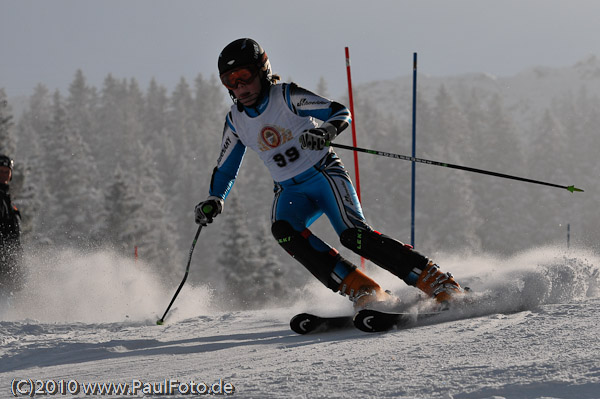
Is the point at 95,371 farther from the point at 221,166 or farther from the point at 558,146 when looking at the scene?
the point at 558,146

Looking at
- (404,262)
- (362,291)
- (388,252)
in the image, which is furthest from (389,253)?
(362,291)

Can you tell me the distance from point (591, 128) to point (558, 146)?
7968mm

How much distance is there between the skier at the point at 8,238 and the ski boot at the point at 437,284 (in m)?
5.94

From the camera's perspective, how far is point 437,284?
160 inches

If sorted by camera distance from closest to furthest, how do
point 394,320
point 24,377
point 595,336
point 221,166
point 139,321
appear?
point 595,336 → point 24,377 → point 394,320 → point 221,166 → point 139,321

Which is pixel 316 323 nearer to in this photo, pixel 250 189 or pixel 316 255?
pixel 316 255

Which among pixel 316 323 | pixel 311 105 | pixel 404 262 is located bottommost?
pixel 316 323

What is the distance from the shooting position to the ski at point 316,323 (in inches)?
159

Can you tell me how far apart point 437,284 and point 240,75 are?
209cm

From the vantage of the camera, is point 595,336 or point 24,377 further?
point 24,377

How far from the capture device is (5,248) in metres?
7.75

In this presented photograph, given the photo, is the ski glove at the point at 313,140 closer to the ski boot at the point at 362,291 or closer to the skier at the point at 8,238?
the ski boot at the point at 362,291

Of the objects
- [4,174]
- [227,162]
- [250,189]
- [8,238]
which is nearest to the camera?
[227,162]

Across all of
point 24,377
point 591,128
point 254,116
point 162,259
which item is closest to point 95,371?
point 24,377
